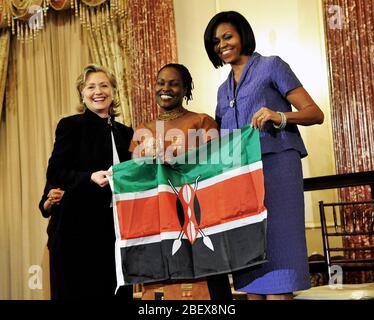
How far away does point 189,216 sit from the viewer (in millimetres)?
2902

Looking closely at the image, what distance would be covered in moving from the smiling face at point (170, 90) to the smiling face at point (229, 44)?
35 cm

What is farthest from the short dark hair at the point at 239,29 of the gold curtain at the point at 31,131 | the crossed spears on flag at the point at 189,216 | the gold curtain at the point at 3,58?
the gold curtain at the point at 3,58

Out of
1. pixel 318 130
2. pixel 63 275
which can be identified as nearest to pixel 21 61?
pixel 318 130

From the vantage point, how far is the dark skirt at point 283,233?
2.57m

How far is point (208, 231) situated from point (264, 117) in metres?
0.61

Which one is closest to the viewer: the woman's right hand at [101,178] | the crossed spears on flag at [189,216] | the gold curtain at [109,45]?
the crossed spears on flag at [189,216]

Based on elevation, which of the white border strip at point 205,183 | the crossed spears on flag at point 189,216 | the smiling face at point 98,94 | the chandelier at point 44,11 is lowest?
the crossed spears on flag at point 189,216

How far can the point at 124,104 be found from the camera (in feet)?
20.2

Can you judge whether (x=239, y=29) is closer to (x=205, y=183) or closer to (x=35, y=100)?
(x=205, y=183)

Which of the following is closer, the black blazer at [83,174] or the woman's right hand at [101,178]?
the woman's right hand at [101,178]

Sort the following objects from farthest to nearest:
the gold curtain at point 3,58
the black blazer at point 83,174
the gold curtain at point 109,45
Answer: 1. the gold curtain at point 3,58
2. the gold curtain at point 109,45
3. the black blazer at point 83,174

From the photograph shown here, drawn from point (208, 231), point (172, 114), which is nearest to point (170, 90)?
point (172, 114)

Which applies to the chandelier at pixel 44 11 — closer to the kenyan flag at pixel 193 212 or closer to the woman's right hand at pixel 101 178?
the woman's right hand at pixel 101 178

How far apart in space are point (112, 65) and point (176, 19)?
794 millimetres
